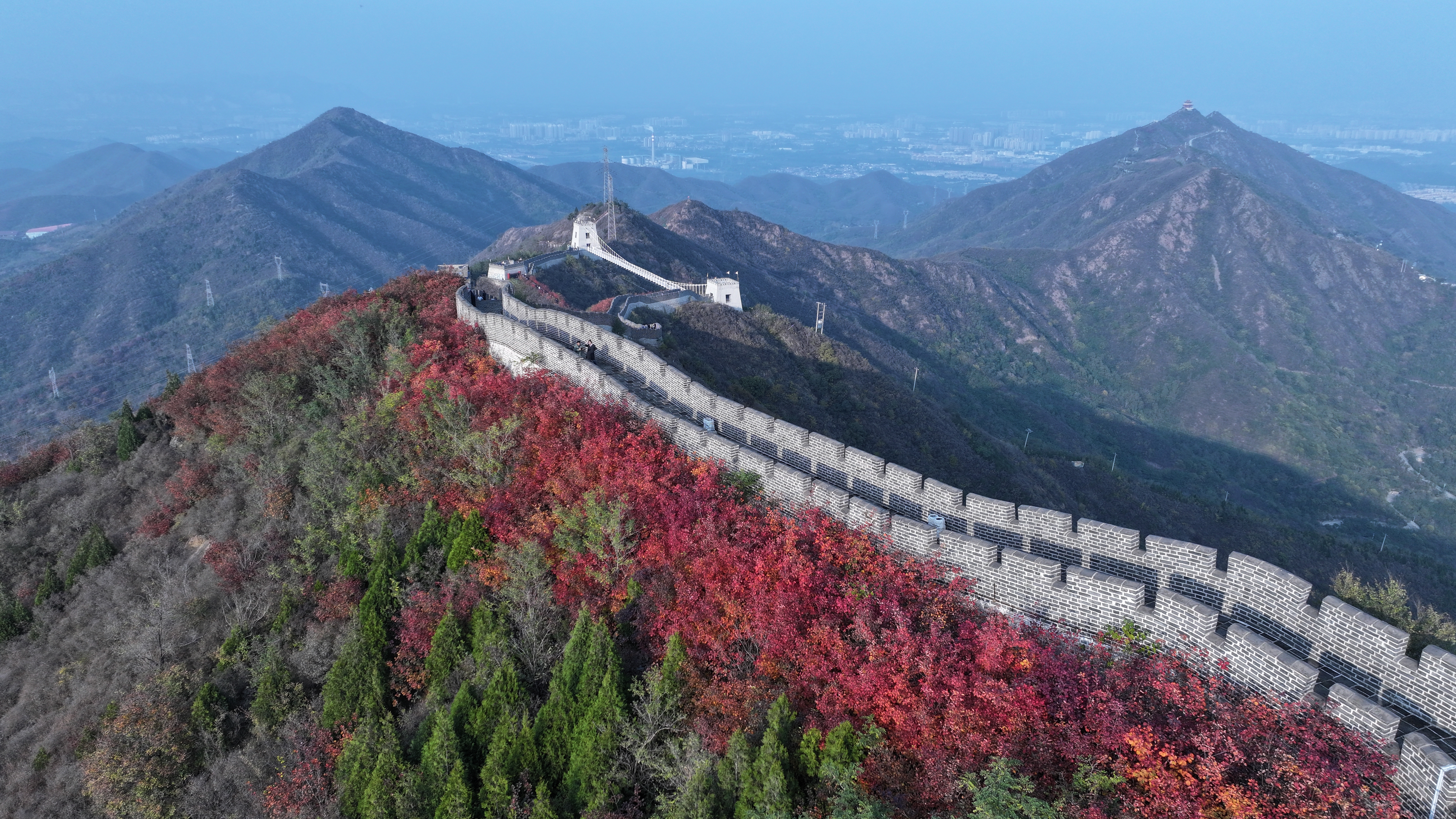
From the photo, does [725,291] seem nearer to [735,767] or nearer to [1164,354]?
[735,767]

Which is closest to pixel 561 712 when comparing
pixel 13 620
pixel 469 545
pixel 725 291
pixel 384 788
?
pixel 384 788

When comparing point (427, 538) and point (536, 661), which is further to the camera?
point (427, 538)

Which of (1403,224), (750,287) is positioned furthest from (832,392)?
(1403,224)

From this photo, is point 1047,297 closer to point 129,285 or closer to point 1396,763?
point 1396,763

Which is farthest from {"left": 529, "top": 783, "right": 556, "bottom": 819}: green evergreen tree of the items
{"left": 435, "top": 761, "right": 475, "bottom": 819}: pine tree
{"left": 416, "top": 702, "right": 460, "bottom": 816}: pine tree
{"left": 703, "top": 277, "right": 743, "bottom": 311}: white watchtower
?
{"left": 703, "top": 277, "right": 743, "bottom": 311}: white watchtower

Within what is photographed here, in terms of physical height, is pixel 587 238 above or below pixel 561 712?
above

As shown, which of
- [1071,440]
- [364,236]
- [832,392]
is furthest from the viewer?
[364,236]

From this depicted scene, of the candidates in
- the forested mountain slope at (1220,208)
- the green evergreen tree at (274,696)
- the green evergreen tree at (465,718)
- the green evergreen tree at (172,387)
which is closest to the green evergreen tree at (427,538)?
the green evergreen tree at (274,696)
